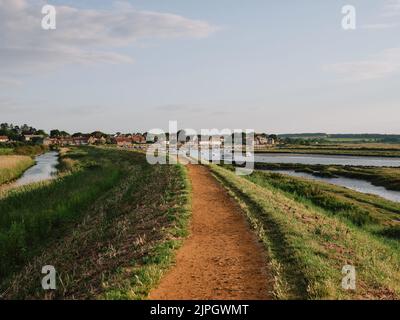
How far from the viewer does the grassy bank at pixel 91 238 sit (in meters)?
12.3

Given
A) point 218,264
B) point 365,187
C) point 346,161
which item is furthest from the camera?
point 346,161

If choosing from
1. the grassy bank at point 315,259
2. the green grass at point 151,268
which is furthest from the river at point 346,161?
the green grass at point 151,268

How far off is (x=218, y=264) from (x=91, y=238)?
31.6 ft

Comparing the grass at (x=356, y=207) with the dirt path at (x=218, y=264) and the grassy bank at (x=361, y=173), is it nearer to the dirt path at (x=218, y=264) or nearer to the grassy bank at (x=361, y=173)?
the dirt path at (x=218, y=264)

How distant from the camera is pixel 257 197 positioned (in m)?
22.9

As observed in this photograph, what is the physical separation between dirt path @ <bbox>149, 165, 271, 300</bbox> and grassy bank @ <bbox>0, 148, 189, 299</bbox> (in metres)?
0.49

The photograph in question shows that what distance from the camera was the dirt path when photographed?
33.8 ft

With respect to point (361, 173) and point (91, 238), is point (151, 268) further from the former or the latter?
point (361, 173)

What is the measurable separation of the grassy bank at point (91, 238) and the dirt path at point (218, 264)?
49 cm

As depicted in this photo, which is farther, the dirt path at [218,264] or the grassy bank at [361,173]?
the grassy bank at [361,173]

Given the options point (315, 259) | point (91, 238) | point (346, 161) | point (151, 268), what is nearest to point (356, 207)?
point (91, 238)

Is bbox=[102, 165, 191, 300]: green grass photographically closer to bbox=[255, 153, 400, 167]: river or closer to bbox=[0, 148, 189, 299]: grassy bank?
bbox=[0, 148, 189, 299]: grassy bank

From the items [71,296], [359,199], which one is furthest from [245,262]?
[359,199]

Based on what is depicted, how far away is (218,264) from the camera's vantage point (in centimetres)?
1230
